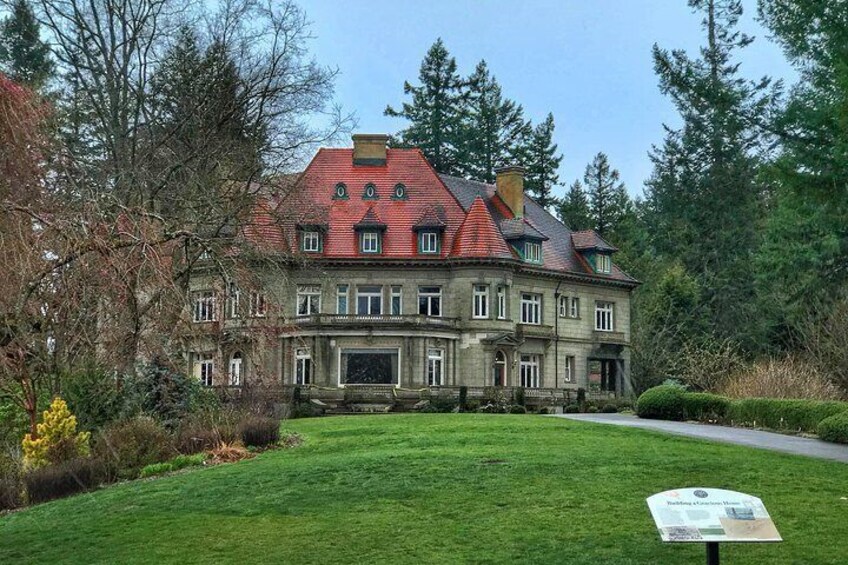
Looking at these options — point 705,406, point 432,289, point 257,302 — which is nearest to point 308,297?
point 432,289

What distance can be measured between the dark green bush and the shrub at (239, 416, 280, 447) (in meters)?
12.7

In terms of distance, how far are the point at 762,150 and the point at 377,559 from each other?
49.2 ft

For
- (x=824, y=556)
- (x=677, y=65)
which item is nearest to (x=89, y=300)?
(x=824, y=556)

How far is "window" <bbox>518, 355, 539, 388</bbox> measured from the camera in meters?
49.0

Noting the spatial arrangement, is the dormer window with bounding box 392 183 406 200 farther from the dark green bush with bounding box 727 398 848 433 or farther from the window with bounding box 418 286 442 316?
the dark green bush with bounding box 727 398 848 433

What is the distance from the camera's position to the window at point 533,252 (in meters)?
49.3

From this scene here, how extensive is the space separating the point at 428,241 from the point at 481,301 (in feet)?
13.2

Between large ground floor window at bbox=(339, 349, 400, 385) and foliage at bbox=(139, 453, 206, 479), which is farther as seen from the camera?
large ground floor window at bbox=(339, 349, 400, 385)

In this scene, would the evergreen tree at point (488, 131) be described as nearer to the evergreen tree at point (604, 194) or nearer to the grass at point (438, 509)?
the evergreen tree at point (604, 194)

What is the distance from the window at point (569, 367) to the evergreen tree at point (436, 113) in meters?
24.0

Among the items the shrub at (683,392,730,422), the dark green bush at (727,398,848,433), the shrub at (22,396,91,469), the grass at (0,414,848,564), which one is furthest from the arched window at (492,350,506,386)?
the shrub at (22,396,91,469)

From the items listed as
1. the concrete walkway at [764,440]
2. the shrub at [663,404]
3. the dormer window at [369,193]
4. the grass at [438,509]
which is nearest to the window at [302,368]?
the dormer window at [369,193]

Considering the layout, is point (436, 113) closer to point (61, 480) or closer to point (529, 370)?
point (529, 370)

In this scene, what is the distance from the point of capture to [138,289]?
9031 millimetres
